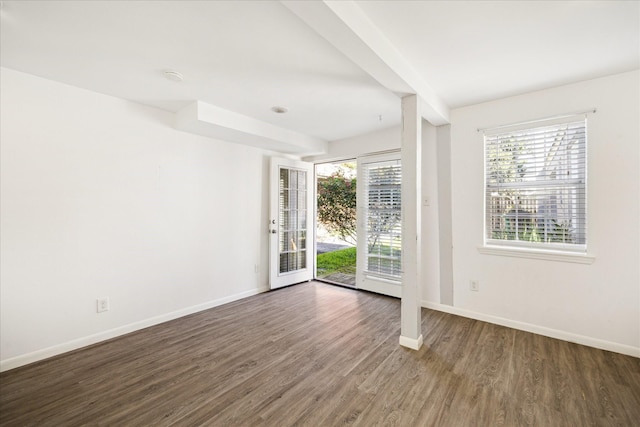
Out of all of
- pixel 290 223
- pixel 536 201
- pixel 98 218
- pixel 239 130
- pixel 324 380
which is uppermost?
pixel 239 130

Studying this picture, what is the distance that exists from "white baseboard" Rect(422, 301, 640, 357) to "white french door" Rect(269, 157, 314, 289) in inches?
82.8

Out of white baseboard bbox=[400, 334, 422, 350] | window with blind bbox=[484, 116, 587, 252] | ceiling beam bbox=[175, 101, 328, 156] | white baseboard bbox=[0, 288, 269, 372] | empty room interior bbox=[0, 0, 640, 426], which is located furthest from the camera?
ceiling beam bbox=[175, 101, 328, 156]

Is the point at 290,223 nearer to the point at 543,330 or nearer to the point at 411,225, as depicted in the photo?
the point at 411,225

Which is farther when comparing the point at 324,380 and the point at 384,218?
the point at 384,218

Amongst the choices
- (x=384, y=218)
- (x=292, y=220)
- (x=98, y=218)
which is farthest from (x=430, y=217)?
(x=98, y=218)

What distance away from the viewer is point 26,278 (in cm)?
225

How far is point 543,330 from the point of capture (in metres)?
2.71

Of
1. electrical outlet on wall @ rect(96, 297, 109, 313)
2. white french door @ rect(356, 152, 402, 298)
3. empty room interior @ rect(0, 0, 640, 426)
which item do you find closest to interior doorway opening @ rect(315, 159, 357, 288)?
white french door @ rect(356, 152, 402, 298)

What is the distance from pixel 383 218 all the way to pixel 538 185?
6.04 ft

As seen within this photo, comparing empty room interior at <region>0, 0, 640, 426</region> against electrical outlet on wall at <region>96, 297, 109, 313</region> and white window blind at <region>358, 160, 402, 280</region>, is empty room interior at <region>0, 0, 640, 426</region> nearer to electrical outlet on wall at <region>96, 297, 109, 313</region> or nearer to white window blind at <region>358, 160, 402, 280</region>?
electrical outlet on wall at <region>96, 297, 109, 313</region>

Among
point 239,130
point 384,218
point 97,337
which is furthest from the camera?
point 384,218

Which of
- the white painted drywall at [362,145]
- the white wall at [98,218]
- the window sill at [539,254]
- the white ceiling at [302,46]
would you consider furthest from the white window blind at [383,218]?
the white wall at [98,218]

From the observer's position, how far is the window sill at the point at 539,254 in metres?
2.52

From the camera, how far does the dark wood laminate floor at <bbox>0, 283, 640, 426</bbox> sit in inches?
65.9
